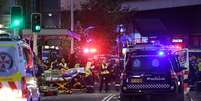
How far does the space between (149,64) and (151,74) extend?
0.32 m

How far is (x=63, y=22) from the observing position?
80562mm

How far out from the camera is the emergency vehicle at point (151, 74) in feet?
65.6

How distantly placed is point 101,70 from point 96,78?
374 cm

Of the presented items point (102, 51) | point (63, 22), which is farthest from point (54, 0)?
point (102, 51)

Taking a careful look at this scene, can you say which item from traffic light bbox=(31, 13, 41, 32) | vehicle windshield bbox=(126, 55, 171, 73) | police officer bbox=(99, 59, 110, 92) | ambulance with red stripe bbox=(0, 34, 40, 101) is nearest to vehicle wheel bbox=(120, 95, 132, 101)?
vehicle windshield bbox=(126, 55, 171, 73)

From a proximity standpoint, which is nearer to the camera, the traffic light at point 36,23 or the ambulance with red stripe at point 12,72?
the ambulance with red stripe at point 12,72

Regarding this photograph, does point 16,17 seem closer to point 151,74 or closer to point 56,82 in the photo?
point 151,74

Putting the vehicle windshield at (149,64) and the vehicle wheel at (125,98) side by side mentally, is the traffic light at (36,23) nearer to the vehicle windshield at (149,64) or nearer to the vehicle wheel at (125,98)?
the vehicle wheel at (125,98)

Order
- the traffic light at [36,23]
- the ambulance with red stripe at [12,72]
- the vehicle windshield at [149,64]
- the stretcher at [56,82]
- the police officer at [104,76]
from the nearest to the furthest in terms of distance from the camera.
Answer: the ambulance with red stripe at [12,72] → the vehicle windshield at [149,64] → the traffic light at [36,23] → the stretcher at [56,82] → the police officer at [104,76]

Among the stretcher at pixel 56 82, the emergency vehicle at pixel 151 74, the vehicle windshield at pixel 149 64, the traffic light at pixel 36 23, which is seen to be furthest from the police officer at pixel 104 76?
the vehicle windshield at pixel 149 64

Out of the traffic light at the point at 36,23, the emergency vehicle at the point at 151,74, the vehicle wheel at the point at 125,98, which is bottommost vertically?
the vehicle wheel at the point at 125,98

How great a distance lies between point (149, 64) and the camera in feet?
65.9

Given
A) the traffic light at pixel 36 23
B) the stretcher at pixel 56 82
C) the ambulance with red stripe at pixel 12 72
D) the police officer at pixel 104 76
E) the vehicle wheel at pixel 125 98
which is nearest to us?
the ambulance with red stripe at pixel 12 72

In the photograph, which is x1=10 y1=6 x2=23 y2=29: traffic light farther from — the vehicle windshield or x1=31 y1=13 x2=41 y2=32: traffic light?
the vehicle windshield
